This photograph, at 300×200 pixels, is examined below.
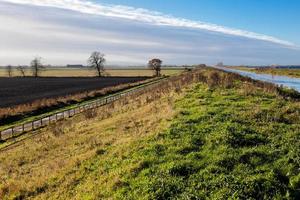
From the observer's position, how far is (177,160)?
45.2ft

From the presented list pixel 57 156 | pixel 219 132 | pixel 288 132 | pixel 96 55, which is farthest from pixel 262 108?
pixel 96 55

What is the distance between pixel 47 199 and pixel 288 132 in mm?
10244

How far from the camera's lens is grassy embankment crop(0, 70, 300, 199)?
Answer: 11.8 m

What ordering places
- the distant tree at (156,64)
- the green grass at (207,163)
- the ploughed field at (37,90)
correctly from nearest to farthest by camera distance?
the green grass at (207,163), the ploughed field at (37,90), the distant tree at (156,64)

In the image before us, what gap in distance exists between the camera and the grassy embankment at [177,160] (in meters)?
11.8

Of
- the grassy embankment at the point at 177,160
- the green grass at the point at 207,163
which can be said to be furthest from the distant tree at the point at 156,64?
the green grass at the point at 207,163

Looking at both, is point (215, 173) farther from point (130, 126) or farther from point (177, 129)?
point (130, 126)

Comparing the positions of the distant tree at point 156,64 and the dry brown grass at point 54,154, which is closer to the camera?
the dry brown grass at point 54,154

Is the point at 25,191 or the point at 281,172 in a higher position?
the point at 281,172

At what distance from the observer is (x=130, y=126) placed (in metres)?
22.4

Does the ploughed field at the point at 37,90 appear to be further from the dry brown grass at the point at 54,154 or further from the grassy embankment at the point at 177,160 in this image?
the grassy embankment at the point at 177,160

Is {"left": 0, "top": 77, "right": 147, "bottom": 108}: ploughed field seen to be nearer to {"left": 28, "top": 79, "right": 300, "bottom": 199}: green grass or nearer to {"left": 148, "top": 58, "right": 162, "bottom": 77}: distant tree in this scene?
{"left": 28, "top": 79, "right": 300, "bottom": 199}: green grass

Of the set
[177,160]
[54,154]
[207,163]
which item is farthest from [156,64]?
[207,163]

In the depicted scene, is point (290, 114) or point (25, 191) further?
point (290, 114)
